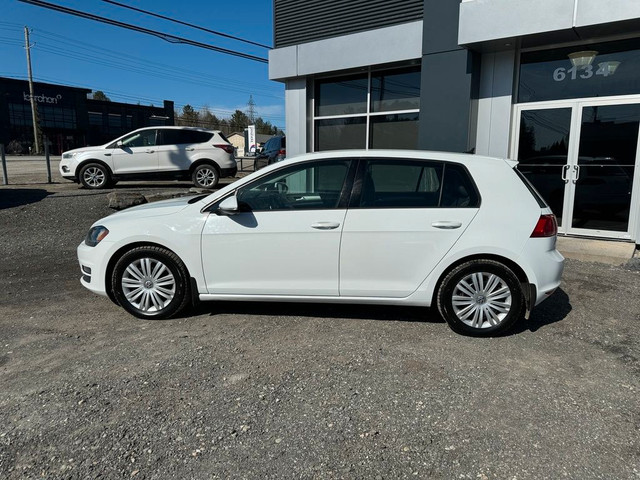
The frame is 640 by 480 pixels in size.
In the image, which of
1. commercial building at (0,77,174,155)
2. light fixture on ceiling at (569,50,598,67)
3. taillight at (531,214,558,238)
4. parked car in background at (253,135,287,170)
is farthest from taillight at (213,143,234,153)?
commercial building at (0,77,174,155)

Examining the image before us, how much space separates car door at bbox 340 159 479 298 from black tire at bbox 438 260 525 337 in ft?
0.83

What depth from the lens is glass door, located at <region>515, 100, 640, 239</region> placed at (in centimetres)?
757

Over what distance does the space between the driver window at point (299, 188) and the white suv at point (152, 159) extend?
9462 millimetres

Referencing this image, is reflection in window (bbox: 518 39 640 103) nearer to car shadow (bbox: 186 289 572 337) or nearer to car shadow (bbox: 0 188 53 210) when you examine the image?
car shadow (bbox: 186 289 572 337)

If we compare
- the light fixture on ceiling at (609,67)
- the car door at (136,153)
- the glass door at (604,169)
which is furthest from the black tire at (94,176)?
the light fixture on ceiling at (609,67)

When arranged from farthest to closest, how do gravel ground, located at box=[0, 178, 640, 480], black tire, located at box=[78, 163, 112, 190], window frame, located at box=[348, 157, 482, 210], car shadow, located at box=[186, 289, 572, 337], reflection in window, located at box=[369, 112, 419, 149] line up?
black tire, located at box=[78, 163, 112, 190] → reflection in window, located at box=[369, 112, 419, 149] → car shadow, located at box=[186, 289, 572, 337] → window frame, located at box=[348, 157, 482, 210] → gravel ground, located at box=[0, 178, 640, 480]

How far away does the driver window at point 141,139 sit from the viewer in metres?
13.2

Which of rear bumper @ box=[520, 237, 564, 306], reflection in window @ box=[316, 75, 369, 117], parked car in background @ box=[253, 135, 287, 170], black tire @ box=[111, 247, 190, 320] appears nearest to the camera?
rear bumper @ box=[520, 237, 564, 306]

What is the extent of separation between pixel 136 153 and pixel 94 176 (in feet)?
4.34

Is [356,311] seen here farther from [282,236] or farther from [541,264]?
[541,264]

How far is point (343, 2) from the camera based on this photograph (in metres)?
9.78

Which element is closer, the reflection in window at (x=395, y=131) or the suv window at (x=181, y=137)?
the reflection in window at (x=395, y=131)

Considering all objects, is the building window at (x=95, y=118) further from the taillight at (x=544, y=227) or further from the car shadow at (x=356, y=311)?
the taillight at (x=544, y=227)

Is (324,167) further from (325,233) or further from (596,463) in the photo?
(596,463)
